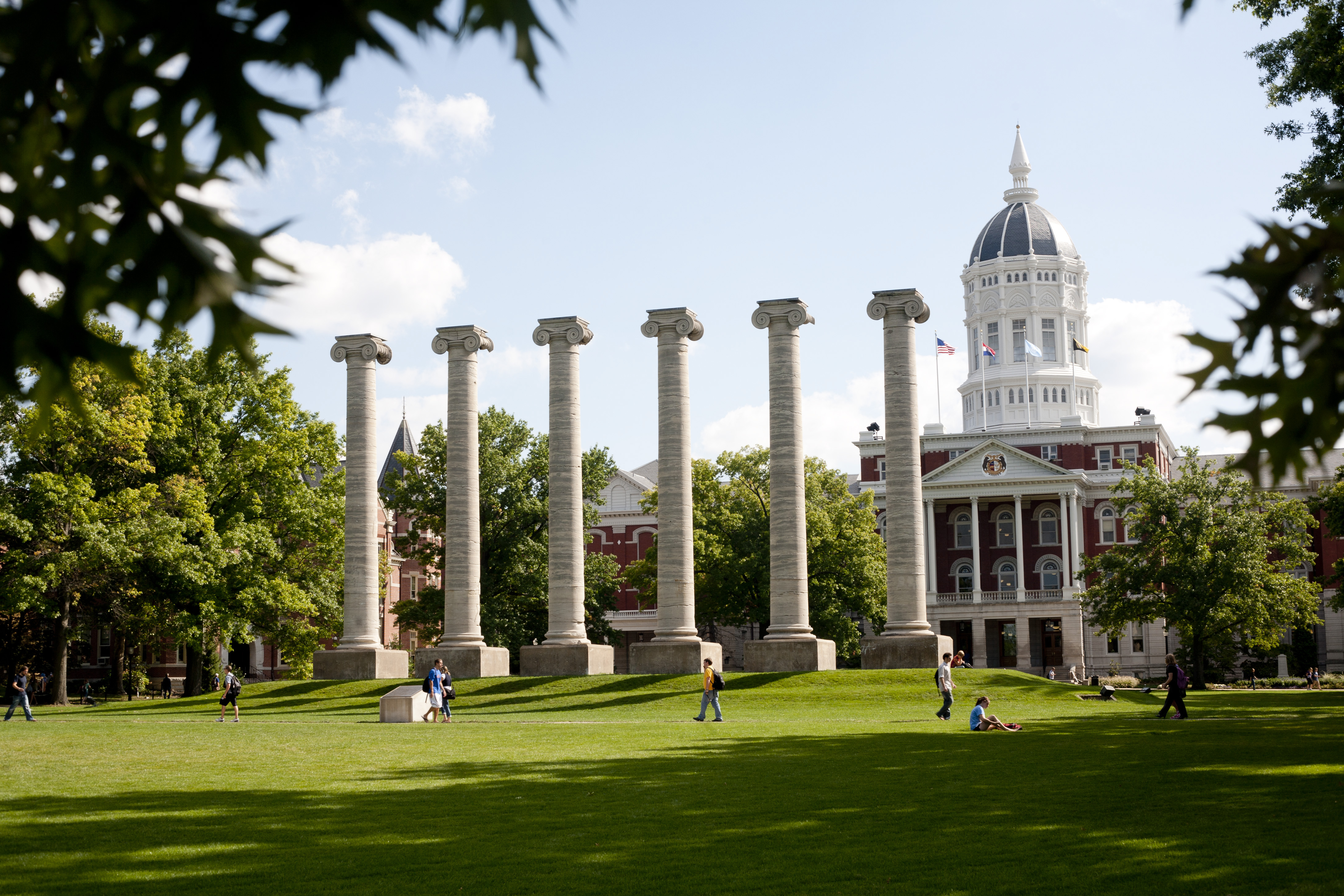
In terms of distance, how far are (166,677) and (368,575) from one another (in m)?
22.7

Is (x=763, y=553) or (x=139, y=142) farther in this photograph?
(x=763, y=553)

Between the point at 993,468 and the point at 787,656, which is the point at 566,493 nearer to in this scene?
the point at 787,656

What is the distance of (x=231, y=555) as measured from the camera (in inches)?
2312

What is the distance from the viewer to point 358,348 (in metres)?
63.4

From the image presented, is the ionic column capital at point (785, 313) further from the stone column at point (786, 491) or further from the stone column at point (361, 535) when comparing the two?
the stone column at point (361, 535)

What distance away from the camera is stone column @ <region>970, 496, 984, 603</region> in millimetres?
102812

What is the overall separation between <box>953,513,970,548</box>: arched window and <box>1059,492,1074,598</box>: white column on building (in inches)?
296

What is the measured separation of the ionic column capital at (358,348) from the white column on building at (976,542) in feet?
180

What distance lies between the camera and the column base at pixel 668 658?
56.4 m

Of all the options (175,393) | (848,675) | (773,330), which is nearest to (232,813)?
(848,675)

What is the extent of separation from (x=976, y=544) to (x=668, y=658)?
2102 inches

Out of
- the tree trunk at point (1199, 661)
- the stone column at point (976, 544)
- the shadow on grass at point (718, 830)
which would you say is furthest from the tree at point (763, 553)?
the shadow on grass at point (718, 830)

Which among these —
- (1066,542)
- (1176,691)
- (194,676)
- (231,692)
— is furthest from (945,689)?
(1066,542)

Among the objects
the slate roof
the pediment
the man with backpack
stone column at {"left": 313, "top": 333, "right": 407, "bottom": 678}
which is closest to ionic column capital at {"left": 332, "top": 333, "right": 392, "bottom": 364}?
stone column at {"left": 313, "top": 333, "right": 407, "bottom": 678}
